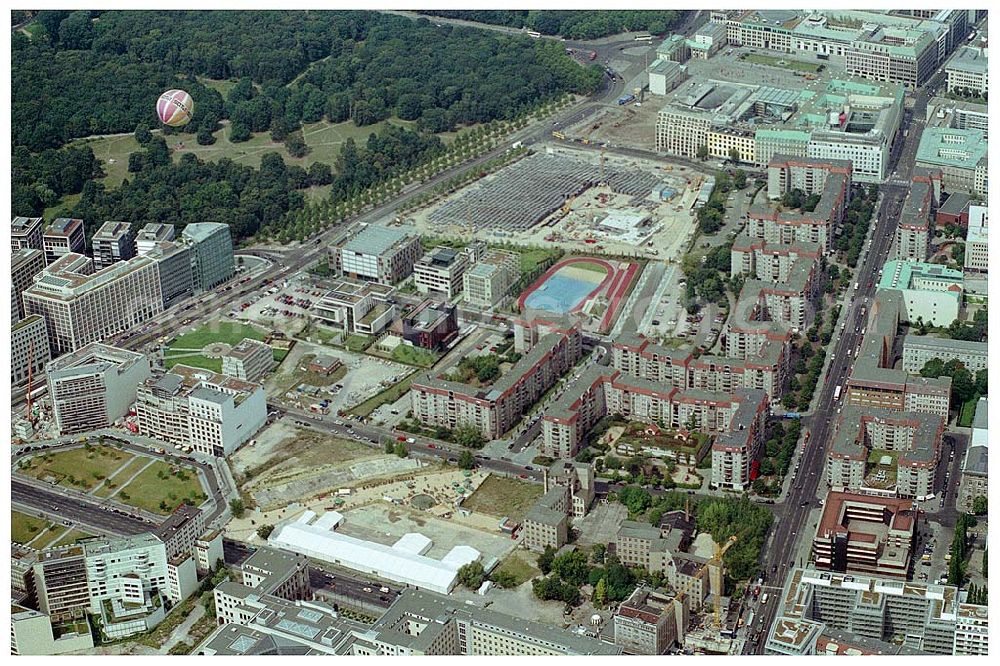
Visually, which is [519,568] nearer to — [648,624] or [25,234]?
[648,624]

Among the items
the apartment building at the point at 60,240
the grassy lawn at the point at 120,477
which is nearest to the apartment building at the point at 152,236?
the apartment building at the point at 60,240

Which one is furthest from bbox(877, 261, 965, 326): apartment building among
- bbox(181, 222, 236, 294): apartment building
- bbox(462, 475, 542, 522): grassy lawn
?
bbox(181, 222, 236, 294): apartment building

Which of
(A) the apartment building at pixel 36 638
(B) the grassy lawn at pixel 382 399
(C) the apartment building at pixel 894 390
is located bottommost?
(A) the apartment building at pixel 36 638

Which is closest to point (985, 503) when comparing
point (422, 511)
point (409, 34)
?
point (422, 511)

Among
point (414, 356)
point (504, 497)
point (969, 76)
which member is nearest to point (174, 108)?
point (414, 356)

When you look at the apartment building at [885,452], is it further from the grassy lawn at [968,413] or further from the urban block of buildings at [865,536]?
the grassy lawn at [968,413]

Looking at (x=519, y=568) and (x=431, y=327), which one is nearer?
(x=519, y=568)

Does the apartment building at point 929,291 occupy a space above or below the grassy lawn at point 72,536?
above
